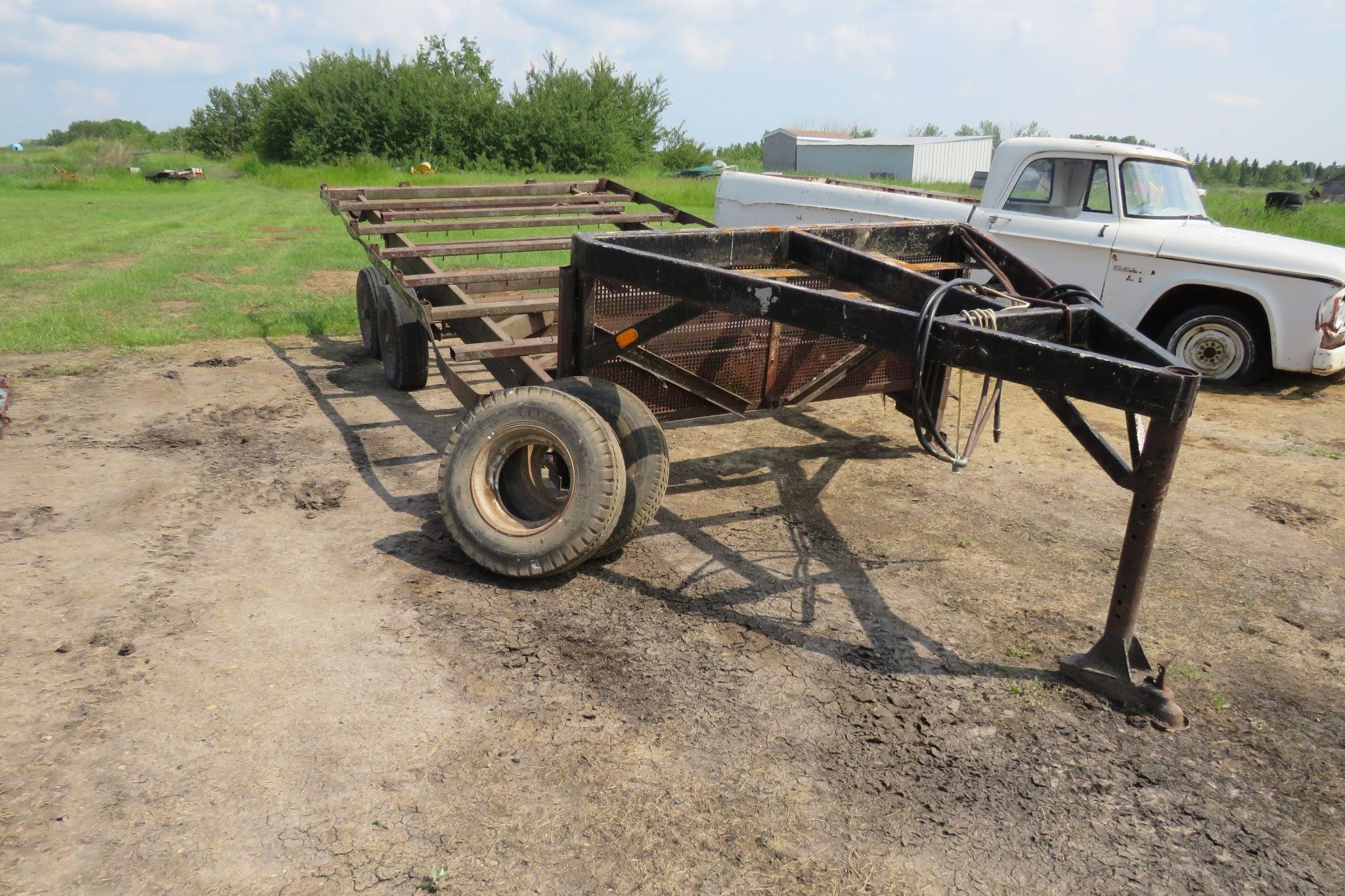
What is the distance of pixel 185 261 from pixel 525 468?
39.2 ft

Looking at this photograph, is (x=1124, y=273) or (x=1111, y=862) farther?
(x=1124, y=273)

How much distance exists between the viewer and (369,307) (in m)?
8.14

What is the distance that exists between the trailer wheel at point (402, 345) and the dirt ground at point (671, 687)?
1399 millimetres

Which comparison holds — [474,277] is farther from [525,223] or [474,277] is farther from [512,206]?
[512,206]

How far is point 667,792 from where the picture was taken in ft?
9.25

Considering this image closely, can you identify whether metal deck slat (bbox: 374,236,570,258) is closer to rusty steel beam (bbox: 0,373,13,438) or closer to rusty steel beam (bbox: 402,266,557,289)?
rusty steel beam (bbox: 402,266,557,289)

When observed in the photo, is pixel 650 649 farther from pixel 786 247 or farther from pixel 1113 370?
pixel 786 247

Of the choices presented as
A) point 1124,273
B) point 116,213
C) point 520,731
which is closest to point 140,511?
point 520,731

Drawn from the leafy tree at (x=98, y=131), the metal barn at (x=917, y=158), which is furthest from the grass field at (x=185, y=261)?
the leafy tree at (x=98, y=131)

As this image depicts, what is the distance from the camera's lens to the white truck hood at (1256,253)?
7332mm

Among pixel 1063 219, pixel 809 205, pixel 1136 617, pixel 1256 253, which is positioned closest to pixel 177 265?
pixel 809 205

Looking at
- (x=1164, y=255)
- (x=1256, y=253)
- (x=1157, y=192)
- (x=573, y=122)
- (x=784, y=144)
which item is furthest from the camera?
(x=784, y=144)

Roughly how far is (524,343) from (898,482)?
7.67 ft

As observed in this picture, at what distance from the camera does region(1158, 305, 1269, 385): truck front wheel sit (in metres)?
7.81
